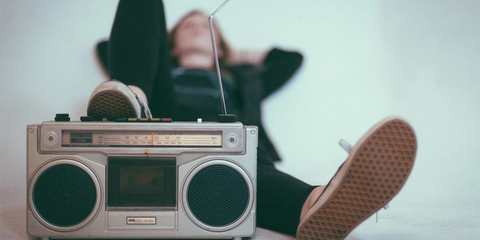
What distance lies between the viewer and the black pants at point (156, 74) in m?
0.90

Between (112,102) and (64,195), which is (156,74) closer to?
(112,102)

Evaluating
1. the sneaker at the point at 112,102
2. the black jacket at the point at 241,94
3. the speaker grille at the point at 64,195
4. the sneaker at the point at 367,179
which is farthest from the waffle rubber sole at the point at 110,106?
the sneaker at the point at 367,179

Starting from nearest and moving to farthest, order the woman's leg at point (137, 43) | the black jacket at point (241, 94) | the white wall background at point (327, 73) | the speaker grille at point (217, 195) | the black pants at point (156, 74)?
the speaker grille at point (217, 195), the black pants at point (156, 74), the woman's leg at point (137, 43), the black jacket at point (241, 94), the white wall background at point (327, 73)

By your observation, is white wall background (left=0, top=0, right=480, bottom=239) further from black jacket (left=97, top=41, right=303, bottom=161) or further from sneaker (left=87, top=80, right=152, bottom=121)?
sneaker (left=87, top=80, right=152, bottom=121)

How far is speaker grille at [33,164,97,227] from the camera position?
786 mm

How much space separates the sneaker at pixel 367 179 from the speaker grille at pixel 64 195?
470 millimetres

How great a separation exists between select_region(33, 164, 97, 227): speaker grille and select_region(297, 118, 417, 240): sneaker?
47cm

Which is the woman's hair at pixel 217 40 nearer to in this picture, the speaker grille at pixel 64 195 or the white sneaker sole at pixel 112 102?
the white sneaker sole at pixel 112 102

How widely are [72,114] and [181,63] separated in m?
0.44

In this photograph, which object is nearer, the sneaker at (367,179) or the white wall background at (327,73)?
the sneaker at (367,179)

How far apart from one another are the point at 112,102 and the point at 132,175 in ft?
0.58

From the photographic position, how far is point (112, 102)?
2.73 ft

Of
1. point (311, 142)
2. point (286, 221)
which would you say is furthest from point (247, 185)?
point (311, 142)

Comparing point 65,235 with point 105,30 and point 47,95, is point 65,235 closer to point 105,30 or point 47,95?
point 47,95
